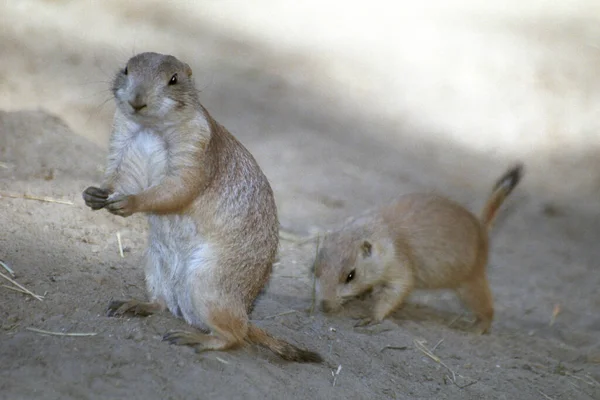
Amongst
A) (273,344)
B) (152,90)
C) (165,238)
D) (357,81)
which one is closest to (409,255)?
(273,344)

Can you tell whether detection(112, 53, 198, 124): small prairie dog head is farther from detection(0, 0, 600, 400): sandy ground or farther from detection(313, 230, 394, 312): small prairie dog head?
detection(313, 230, 394, 312): small prairie dog head

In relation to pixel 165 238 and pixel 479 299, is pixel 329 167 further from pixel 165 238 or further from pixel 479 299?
pixel 165 238

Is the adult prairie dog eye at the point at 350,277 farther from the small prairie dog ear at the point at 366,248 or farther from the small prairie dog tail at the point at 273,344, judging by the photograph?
the small prairie dog tail at the point at 273,344

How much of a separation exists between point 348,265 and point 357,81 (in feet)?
11.8

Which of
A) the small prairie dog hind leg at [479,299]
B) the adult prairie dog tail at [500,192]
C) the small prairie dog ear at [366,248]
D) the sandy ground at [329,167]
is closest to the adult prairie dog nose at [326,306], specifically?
the sandy ground at [329,167]

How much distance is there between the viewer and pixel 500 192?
19.4 feet

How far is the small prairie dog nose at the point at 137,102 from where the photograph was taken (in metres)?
3.41

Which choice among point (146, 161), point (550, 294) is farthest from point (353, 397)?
point (550, 294)

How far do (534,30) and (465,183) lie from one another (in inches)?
104

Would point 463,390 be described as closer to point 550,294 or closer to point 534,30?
point 550,294

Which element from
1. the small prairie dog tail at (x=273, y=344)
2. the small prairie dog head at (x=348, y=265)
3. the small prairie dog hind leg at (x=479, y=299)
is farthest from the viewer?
the small prairie dog hind leg at (x=479, y=299)

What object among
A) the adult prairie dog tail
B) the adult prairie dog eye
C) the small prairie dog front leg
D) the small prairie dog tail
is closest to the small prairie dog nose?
the small prairie dog tail

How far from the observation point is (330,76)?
8.57 m

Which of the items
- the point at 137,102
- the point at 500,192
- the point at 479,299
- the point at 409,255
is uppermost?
the point at 137,102
